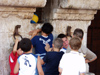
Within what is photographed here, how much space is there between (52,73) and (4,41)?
2.99ft

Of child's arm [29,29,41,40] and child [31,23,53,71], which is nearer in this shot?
child [31,23,53,71]

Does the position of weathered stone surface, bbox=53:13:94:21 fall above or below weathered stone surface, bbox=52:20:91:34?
above

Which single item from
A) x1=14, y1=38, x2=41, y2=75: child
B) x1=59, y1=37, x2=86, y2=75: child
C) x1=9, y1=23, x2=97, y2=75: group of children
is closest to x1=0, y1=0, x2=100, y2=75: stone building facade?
x1=9, y1=23, x2=97, y2=75: group of children

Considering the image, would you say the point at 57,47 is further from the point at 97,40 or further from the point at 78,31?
the point at 97,40

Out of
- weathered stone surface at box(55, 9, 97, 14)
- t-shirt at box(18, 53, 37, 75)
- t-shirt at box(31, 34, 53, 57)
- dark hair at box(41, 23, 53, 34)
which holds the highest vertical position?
weathered stone surface at box(55, 9, 97, 14)

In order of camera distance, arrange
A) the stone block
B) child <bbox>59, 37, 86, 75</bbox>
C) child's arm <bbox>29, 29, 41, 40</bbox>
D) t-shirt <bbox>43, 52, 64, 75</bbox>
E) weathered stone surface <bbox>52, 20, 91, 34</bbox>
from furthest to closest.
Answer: weathered stone surface <bbox>52, 20, 91, 34</bbox>, the stone block, child's arm <bbox>29, 29, 41, 40</bbox>, t-shirt <bbox>43, 52, 64, 75</bbox>, child <bbox>59, 37, 86, 75</bbox>

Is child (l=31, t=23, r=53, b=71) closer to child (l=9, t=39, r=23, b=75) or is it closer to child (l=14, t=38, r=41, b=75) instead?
child (l=9, t=39, r=23, b=75)

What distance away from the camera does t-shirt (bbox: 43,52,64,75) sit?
2.66 metres

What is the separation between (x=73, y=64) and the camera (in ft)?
7.98

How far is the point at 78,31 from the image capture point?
9.33ft

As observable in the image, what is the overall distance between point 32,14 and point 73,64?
1.12 meters

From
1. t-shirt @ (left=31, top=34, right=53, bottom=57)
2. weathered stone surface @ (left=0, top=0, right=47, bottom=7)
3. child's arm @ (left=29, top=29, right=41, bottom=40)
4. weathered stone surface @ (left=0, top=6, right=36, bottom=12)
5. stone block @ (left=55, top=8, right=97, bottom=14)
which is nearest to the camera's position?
weathered stone surface @ (left=0, top=0, right=47, bottom=7)

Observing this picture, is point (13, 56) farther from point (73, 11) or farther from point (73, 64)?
point (73, 11)

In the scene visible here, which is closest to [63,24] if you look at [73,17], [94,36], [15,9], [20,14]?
[73,17]
